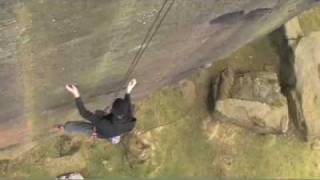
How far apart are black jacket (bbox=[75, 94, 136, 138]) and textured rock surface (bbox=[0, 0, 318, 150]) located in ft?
0.70

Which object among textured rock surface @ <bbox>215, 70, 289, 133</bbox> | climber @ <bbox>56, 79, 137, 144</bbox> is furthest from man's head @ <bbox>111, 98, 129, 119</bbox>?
textured rock surface @ <bbox>215, 70, 289, 133</bbox>

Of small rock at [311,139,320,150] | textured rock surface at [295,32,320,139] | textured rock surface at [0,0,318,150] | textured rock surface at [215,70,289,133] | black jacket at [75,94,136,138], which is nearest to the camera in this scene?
textured rock surface at [0,0,318,150]

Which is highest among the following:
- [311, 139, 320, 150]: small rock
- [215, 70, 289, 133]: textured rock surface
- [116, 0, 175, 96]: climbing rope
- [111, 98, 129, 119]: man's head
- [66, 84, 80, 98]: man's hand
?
[116, 0, 175, 96]: climbing rope

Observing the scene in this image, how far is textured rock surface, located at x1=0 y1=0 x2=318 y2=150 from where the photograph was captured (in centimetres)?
312

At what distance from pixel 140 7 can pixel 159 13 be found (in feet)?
0.96

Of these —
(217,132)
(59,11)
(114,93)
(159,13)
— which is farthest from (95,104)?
(59,11)

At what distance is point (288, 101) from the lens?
7469 mm

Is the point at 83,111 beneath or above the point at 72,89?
beneath

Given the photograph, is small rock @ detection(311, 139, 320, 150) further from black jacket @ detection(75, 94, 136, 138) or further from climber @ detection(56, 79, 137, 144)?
black jacket @ detection(75, 94, 136, 138)

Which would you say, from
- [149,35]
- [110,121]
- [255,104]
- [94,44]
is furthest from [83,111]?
[255,104]

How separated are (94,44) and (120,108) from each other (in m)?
0.92

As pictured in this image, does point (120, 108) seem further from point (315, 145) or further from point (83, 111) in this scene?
point (315, 145)

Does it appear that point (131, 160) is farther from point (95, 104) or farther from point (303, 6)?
point (303, 6)

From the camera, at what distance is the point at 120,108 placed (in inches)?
181
